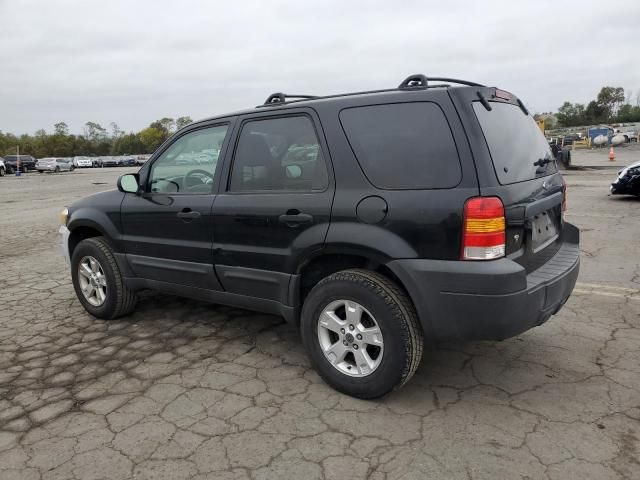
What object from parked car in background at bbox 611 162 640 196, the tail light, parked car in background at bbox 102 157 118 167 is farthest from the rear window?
parked car in background at bbox 102 157 118 167

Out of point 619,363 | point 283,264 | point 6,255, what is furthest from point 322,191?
point 6,255

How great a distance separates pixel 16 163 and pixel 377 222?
44.5 metres

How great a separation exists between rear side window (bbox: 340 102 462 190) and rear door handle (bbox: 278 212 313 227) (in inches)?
17.7

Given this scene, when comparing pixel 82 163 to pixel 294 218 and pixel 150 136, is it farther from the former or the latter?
pixel 294 218

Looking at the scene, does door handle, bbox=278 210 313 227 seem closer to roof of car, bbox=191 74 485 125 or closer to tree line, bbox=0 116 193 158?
roof of car, bbox=191 74 485 125

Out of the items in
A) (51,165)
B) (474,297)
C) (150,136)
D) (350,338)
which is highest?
(150,136)

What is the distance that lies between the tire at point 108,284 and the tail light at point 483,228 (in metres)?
3.02

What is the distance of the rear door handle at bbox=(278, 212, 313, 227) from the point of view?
305 centimetres

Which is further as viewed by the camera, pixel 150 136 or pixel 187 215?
pixel 150 136

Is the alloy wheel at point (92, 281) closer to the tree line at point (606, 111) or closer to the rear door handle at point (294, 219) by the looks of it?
the rear door handle at point (294, 219)

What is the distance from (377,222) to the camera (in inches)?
110

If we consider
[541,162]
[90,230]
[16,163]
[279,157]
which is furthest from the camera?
[16,163]

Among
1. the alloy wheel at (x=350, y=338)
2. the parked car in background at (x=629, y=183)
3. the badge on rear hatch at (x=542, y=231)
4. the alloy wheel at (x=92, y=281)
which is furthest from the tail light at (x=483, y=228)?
the parked car in background at (x=629, y=183)

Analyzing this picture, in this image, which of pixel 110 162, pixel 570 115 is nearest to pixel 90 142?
pixel 110 162
